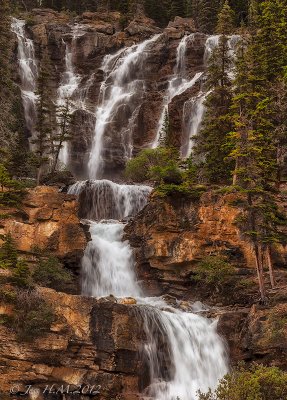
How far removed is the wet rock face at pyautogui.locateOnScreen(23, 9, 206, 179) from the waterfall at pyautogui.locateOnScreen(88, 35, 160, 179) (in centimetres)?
18

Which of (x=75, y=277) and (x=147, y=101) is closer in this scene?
(x=75, y=277)

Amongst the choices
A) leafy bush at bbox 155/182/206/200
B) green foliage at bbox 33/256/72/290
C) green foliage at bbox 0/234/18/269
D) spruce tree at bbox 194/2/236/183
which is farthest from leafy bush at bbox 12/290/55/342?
spruce tree at bbox 194/2/236/183

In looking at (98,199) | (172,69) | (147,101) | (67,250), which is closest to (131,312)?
(67,250)

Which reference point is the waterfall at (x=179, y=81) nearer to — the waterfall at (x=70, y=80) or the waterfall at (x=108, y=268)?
the waterfall at (x=70, y=80)

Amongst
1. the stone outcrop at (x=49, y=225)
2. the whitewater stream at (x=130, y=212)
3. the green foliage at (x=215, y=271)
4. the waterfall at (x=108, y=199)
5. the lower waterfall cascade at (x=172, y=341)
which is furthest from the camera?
the waterfall at (x=108, y=199)

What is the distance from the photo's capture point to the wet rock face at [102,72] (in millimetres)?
48875

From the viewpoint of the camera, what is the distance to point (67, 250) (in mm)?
26812

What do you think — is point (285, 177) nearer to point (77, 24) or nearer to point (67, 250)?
point (67, 250)

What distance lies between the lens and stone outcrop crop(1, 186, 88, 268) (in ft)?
85.3

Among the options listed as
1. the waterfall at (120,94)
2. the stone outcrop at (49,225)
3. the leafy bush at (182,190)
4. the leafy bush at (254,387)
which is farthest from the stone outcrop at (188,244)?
the waterfall at (120,94)

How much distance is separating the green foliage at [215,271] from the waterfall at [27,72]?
29.7m

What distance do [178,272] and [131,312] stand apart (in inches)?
331

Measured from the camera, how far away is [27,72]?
57.5 metres

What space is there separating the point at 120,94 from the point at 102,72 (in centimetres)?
556
